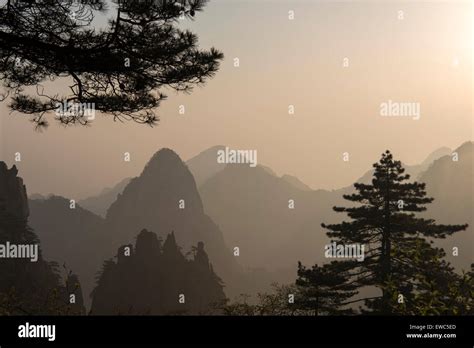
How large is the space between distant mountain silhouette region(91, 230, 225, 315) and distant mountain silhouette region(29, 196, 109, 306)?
32195 mm

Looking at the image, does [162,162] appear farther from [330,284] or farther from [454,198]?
[330,284]

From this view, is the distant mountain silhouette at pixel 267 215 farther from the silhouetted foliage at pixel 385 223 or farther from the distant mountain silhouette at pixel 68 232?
the silhouetted foliage at pixel 385 223

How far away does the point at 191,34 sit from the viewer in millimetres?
5742

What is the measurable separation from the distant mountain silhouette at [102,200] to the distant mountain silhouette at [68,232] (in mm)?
11905

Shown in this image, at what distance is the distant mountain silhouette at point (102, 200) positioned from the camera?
102 meters

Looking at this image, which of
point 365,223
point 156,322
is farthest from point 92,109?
point 365,223

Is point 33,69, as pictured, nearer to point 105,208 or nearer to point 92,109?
point 92,109

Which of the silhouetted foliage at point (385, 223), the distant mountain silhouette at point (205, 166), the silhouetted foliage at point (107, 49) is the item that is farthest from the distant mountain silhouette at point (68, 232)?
the silhouetted foliage at point (107, 49)

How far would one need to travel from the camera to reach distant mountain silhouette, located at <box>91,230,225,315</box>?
43.4m

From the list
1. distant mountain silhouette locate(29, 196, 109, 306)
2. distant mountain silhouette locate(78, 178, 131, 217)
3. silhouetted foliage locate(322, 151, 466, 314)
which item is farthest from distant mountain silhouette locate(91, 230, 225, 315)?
distant mountain silhouette locate(78, 178, 131, 217)

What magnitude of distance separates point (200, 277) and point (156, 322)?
4261 centimetres

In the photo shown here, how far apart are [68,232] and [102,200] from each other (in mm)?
27310

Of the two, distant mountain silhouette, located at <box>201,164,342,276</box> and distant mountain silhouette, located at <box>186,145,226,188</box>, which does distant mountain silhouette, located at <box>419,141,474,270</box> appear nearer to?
distant mountain silhouette, located at <box>201,164,342,276</box>

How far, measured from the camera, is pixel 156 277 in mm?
44906
